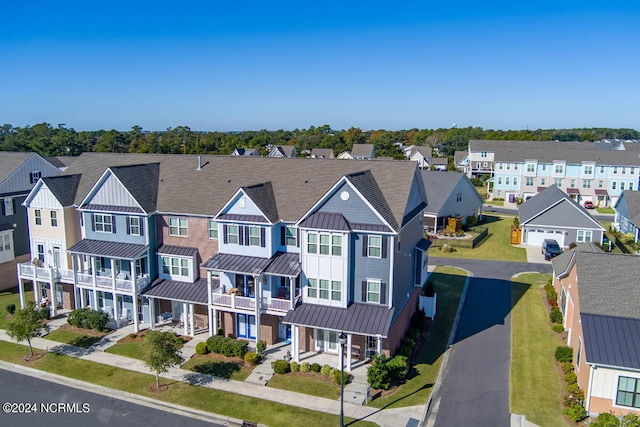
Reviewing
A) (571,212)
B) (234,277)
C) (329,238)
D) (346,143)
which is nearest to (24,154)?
(234,277)

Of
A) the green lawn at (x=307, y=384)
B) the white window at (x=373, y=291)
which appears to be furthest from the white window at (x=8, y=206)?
the white window at (x=373, y=291)

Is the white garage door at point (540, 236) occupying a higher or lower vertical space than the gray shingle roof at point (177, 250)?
lower

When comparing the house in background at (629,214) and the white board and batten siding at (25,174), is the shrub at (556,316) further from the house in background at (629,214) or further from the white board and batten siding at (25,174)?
the white board and batten siding at (25,174)

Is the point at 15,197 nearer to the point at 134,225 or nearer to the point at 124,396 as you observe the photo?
the point at 134,225

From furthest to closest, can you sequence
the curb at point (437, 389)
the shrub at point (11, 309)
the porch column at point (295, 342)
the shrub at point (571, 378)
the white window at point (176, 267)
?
the shrub at point (11, 309)
the white window at point (176, 267)
the porch column at point (295, 342)
the shrub at point (571, 378)
the curb at point (437, 389)

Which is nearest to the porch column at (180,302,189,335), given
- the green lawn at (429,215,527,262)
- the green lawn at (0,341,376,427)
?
the green lawn at (0,341,376,427)

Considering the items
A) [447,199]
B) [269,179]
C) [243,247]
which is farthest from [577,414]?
[447,199]
